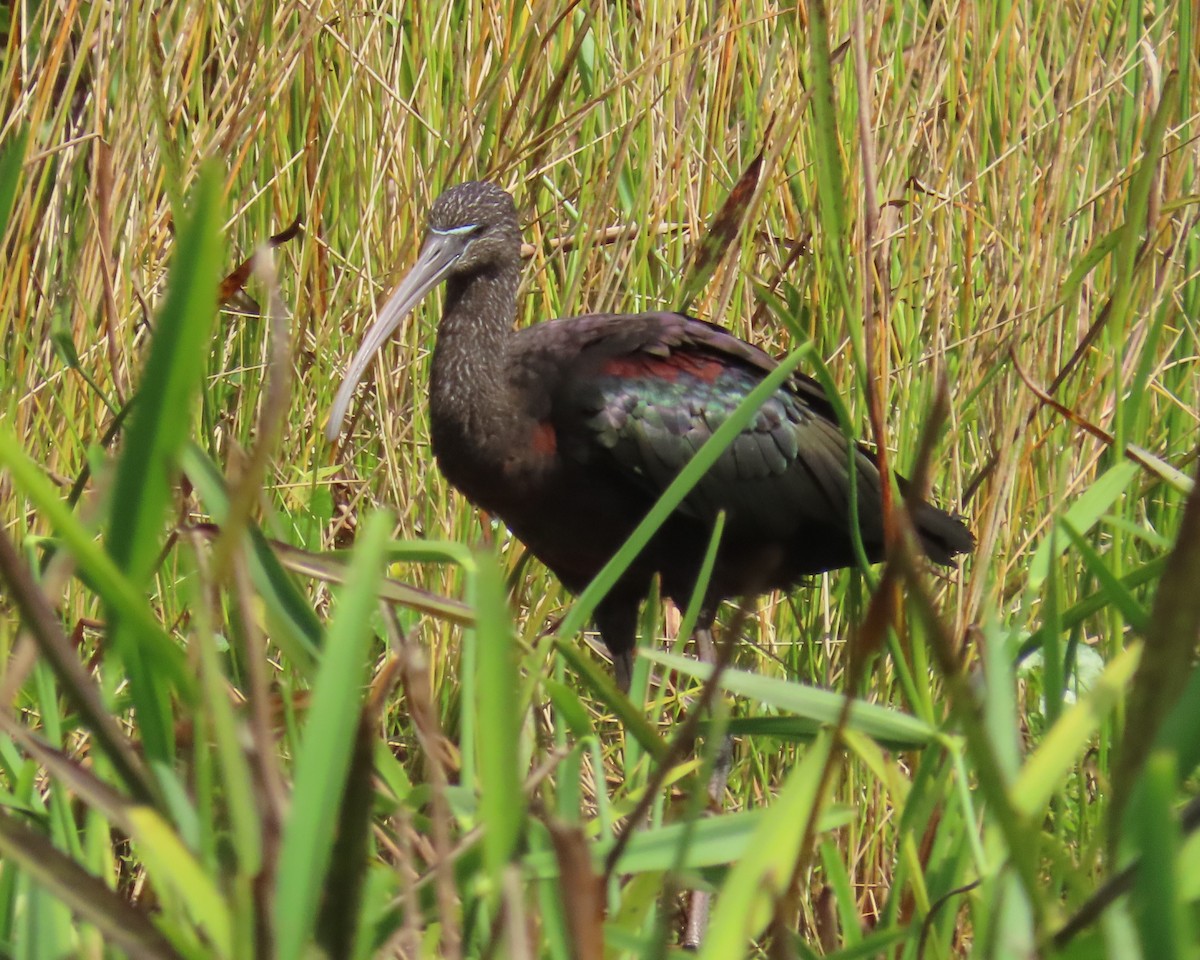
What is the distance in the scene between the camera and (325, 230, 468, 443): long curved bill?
8.96 ft

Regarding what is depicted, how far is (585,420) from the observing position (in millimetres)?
3027

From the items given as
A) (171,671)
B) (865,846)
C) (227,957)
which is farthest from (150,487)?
(865,846)

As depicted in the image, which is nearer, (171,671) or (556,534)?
(171,671)

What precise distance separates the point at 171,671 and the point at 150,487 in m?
Answer: 0.12

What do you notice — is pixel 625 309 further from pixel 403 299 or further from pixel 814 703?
pixel 814 703

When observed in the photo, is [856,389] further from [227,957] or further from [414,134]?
[227,957]

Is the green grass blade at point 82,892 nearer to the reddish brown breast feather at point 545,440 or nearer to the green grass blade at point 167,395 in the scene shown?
the green grass blade at point 167,395

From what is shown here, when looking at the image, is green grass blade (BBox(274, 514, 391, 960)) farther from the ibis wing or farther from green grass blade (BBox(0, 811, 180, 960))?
the ibis wing

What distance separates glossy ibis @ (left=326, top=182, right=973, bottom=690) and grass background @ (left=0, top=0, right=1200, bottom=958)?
11 cm

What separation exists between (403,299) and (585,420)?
40cm

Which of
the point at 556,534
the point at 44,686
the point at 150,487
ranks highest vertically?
the point at 556,534

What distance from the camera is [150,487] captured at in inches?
37.3

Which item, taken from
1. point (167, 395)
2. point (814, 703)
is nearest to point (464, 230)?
point (814, 703)

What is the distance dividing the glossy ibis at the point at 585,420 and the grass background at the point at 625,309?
0.11 metres
